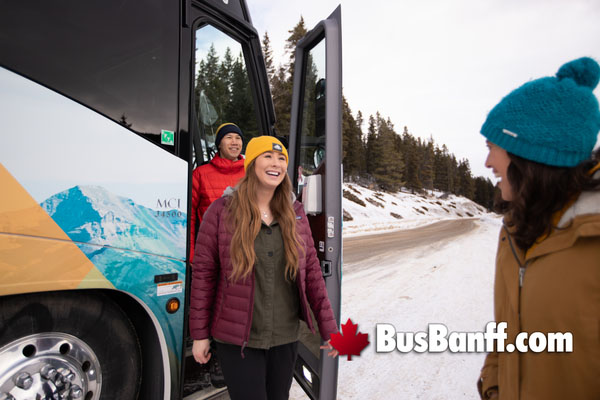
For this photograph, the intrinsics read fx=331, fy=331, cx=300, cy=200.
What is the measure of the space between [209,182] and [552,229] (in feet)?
8.05

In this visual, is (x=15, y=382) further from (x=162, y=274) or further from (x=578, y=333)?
(x=578, y=333)

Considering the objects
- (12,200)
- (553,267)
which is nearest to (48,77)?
(12,200)

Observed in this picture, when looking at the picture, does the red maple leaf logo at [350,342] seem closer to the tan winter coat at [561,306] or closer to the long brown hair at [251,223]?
the long brown hair at [251,223]

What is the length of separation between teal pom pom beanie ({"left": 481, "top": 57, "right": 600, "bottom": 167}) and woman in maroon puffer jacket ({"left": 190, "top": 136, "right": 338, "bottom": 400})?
1136mm

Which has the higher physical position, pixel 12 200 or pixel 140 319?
pixel 12 200

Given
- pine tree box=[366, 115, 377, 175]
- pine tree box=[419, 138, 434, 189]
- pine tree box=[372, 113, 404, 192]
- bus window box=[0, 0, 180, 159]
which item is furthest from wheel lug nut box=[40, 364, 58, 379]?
pine tree box=[419, 138, 434, 189]

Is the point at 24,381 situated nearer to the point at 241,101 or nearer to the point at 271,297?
the point at 271,297

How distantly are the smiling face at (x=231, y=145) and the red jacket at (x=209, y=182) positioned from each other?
0.08 metres

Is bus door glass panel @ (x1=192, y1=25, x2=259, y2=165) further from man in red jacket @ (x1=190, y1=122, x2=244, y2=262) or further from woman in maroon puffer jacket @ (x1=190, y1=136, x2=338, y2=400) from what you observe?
woman in maroon puffer jacket @ (x1=190, y1=136, x2=338, y2=400)

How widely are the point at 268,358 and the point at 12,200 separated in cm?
141

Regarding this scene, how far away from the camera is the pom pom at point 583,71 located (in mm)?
1013

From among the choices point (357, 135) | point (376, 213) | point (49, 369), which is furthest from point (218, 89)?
point (357, 135)

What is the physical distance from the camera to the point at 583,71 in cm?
102

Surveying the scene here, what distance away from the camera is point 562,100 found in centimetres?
101
